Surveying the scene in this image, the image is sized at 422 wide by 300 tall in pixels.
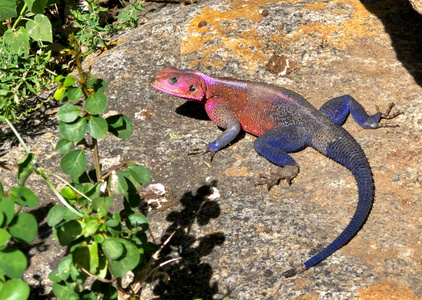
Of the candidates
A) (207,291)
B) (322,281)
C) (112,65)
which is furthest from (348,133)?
(112,65)

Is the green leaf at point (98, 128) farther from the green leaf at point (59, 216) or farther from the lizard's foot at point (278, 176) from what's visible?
the lizard's foot at point (278, 176)

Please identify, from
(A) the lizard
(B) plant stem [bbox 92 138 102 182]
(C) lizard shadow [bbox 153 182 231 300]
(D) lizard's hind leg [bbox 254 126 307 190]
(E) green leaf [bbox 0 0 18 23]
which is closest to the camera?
(B) plant stem [bbox 92 138 102 182]

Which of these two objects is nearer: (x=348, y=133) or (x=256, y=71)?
(x=348, y=133)

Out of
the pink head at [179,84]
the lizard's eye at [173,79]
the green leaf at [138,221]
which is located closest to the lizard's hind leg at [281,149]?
Answer: the pink head at [179,84]

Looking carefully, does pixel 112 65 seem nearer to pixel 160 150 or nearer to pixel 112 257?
pixel 160 150

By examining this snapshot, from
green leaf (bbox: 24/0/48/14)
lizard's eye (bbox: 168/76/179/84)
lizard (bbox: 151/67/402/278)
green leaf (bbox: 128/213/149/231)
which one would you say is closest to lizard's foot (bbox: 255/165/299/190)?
lizard (bbox: 151/67/402/278)

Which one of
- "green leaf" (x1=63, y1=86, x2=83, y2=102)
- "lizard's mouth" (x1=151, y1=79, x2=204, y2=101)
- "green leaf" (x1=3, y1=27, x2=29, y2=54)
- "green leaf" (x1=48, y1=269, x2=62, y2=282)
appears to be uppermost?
"green leaf" (x1=63, y1=86, x2=83, y2=102)

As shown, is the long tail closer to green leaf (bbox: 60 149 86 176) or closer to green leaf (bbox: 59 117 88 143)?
green leaf (bbox: 60 149 86 176)
